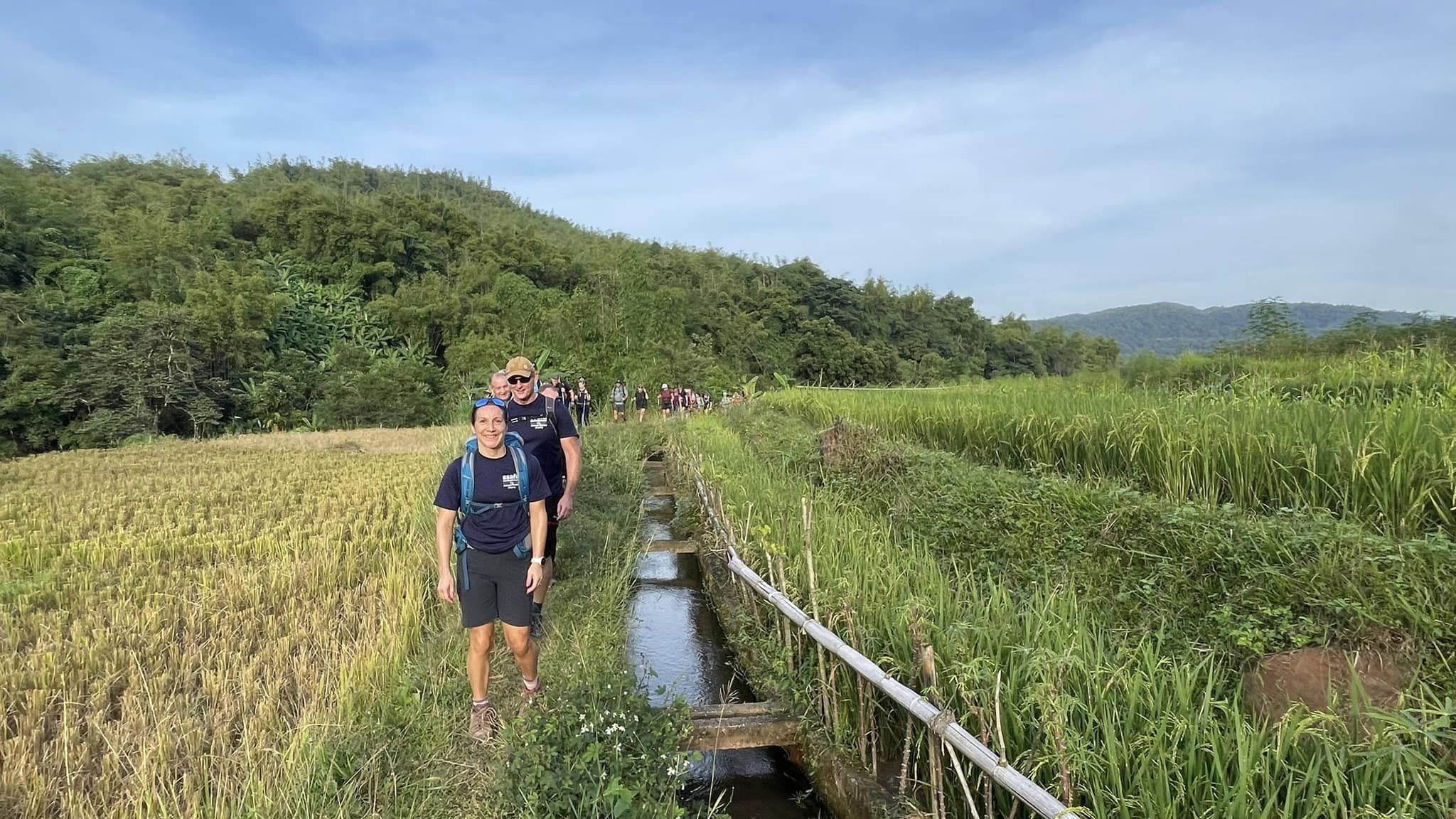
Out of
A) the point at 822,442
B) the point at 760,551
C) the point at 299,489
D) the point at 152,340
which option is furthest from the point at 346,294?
the point at 760,551

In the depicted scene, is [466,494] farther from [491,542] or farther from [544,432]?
[544,432]

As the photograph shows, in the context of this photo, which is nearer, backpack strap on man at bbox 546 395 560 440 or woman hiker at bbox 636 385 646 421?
backpack strap on man at bbox 546 395 560 440

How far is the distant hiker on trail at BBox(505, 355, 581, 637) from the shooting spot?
4.75 m

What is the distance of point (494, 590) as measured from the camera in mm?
3641

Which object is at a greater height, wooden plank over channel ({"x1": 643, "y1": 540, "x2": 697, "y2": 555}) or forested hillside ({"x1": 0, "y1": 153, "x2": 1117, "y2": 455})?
forested hillside ({"x1": 0, "y1": 153, "x2": 1117, "y2": 455})

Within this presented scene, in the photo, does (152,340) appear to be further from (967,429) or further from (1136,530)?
(1136,530)

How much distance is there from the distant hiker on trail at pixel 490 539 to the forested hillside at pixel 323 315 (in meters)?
18.7

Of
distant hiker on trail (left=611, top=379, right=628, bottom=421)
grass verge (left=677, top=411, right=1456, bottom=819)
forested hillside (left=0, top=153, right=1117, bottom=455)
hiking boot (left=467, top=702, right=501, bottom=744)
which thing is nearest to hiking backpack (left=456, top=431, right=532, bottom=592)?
hiking boot (left=467, top=702, right=501, bottom=744)

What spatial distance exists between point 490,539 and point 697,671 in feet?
7.31

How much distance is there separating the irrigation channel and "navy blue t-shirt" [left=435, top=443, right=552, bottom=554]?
3.94 ft

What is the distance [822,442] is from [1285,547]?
224 inches

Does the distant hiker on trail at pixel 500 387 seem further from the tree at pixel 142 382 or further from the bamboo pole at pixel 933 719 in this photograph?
the tree at pixel 142 382

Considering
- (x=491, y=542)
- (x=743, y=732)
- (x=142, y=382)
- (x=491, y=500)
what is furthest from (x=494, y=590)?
(x=142, y=382)

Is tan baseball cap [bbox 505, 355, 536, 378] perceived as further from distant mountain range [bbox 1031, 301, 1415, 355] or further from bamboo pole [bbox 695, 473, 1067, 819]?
distant mountain range [bbox 1031, 301, 1415, 355]
